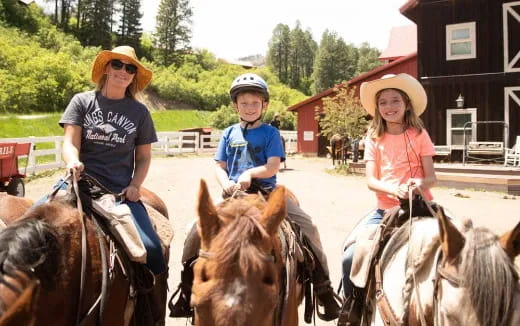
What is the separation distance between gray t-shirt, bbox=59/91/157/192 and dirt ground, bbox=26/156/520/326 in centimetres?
233

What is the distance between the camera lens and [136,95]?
3.89 metres

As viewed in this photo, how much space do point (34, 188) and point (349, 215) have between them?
30.6ft

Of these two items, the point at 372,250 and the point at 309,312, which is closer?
the point at 372,250

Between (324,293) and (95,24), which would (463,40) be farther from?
(95,24)

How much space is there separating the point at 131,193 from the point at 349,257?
6.02ft

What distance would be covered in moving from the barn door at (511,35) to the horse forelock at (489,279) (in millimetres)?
19282

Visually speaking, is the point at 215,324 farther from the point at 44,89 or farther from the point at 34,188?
the point at 44,89

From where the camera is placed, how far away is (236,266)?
1.96 m

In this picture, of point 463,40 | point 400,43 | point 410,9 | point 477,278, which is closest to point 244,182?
point 477,278

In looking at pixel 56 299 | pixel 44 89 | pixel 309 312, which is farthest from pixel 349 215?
pixel 44 89

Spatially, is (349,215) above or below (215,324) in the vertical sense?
below

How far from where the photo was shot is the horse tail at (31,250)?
7.22 feet

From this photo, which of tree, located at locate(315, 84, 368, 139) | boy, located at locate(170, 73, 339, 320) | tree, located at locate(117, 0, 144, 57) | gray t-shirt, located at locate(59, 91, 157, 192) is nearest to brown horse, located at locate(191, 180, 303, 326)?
boy, located at locate(170, 73, 339, 320)

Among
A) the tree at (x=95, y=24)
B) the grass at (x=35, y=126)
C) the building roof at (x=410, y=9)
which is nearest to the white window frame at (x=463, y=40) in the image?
the building roof at (x=410, y=9)
